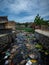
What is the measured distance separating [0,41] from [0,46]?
385mm

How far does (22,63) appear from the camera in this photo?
4852 mm

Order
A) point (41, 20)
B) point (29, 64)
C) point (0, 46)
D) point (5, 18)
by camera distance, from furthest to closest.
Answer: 1. point (41, 20)
2. point (5, 18)
3. point (0, 46)
4. point (29, 64)

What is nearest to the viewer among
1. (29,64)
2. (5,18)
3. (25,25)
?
(29,64)

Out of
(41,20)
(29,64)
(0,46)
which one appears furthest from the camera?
(41,20)

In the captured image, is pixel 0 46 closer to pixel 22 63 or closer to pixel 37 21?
pixel 22 63

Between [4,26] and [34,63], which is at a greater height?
[4,26]

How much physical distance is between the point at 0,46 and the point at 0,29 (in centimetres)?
814

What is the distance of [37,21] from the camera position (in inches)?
1097

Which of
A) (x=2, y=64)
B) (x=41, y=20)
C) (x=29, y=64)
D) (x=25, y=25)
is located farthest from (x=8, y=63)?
(x=25, y=25)

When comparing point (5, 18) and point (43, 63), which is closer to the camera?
point (43, 63)

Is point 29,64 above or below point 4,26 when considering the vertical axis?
below

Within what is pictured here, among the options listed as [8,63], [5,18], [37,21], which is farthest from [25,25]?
[8,63]

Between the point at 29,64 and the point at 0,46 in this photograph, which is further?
the point at 0,46

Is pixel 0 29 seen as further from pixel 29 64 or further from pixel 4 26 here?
pixel 29 64
